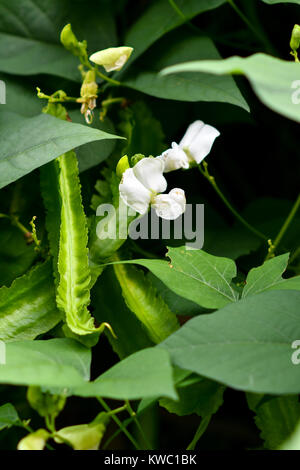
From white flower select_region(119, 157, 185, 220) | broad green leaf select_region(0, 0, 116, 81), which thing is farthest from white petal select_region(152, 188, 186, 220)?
A: broad green leaf select_region(0, 0, 116, 81)

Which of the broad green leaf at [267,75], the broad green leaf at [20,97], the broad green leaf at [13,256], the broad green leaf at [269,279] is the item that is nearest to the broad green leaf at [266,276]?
the broad green leaf at [269,279]

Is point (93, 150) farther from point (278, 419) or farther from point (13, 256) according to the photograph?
point (278, 419)

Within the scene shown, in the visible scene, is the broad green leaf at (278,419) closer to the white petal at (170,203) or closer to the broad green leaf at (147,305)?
the broad green leaf at (147,305)

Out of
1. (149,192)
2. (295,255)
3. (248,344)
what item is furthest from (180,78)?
(248,344)
